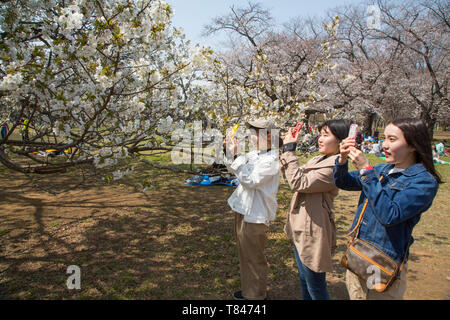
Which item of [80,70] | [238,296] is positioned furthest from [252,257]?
[80,70]

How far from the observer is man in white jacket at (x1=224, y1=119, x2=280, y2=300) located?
2.46m

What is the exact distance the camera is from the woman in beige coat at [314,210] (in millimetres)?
2081

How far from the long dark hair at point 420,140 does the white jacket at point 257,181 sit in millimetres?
1078

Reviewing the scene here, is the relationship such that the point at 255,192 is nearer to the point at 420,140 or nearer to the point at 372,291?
the point at 372,291

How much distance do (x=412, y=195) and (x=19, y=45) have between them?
377 centimetres

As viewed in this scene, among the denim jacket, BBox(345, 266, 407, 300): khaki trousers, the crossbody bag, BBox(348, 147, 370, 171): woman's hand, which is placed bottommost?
BBox(345, 266, 407, 300): khaki trousers

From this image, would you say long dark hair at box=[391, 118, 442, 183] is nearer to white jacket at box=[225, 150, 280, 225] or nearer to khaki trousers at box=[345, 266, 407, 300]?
khaki trousers at box=[345, 266, 407, 300]

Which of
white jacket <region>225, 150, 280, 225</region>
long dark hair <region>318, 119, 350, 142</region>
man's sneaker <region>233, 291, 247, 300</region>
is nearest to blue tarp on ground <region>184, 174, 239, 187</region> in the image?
man's sneaker <region>233, 291, 247, 300</region>

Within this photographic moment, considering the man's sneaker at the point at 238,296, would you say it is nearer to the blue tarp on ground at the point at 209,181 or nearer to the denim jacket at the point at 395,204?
the denim jacket at the point at 395,204

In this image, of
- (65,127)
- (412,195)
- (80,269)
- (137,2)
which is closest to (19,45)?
(65,127)

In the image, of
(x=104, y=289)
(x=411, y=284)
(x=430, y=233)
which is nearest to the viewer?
(x=104, y=289)

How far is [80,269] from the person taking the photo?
10.7ft

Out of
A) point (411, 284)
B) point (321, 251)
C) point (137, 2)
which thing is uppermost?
point (137, 2)

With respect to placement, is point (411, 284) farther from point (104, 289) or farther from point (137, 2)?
point (137, 2)
